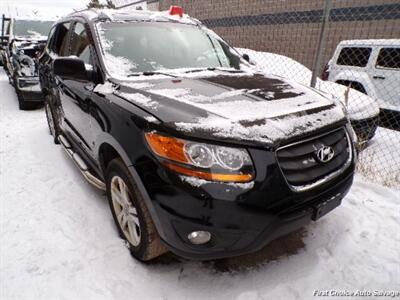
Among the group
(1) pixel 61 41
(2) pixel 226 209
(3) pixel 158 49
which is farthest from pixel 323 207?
(1) pixel 61 41

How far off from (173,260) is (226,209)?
910mm

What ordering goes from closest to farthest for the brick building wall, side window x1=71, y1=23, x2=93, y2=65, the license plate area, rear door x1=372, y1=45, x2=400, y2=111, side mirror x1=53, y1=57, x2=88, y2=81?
the license plate area, side mirror x1=53, y1=57, x2=88, y2=81, side window x1=71, y1=23, x2=93, y2=65, rear door x1=372, y1=45, x2=400, y2=111, the brick building wall

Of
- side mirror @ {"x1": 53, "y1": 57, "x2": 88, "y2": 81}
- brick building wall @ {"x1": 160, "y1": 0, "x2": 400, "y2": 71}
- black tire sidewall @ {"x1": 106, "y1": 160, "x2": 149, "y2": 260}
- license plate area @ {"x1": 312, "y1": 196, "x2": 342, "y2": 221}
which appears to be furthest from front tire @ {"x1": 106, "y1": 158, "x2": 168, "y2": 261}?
brick building wall @ {"x1": 160, "y1": 0, "x2": 400, "y2": 71}

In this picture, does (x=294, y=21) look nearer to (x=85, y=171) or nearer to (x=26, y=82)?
(x=26, y=82)

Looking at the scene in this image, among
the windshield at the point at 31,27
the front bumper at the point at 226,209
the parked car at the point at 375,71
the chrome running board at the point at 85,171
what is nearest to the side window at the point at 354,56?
the parked car at the point at 375,71

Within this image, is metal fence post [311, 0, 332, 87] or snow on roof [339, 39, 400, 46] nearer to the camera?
metal fence post [311, 0, 332, 87]

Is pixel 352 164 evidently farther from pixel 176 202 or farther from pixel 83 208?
pixel 83 208

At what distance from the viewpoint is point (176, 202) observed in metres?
1.67

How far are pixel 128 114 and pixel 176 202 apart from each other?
0.68 meters

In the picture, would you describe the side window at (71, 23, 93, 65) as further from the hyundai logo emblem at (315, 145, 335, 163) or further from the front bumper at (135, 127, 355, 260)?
the hyundai logo emblem at (315, 145, 335, 163)

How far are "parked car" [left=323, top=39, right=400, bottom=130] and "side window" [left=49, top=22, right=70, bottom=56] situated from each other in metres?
4.63

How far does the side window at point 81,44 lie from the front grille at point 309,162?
1.87 meters

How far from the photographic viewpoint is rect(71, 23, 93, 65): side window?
2.78m

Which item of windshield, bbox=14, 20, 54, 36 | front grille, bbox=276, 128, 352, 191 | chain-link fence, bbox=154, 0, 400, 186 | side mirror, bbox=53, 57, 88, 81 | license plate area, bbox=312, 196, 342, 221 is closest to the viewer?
front grille, bbox=276, 128, 352, 191
